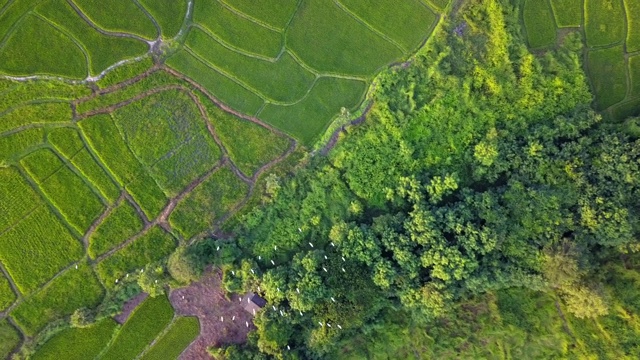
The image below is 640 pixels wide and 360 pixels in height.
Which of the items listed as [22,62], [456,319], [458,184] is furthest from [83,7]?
[456,319]

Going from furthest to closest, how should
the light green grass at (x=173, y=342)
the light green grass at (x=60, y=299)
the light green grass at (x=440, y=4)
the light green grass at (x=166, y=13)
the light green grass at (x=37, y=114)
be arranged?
1. the light green grass at (x=440, y=4)
2. the light green grass at (x=166, y=13)
3. the light green grass at (x=37, y=114)
4. the light green grass at (x=173, y=342)
5. the light green grass at (x=60, y=299)

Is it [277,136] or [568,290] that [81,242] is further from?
[568,290]

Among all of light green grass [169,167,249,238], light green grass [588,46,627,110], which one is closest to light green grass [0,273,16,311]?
light green grass [169,167,249,238]

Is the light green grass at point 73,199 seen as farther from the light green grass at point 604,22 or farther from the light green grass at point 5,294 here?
the light green grass at point 604,22

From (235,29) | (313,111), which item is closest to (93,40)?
(235,29)

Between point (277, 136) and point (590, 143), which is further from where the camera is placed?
point (277, 136)

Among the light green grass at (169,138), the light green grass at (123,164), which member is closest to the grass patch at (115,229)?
the light green grass at (123,164)

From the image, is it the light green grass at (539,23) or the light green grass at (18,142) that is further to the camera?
the light green grass at (539,23)
